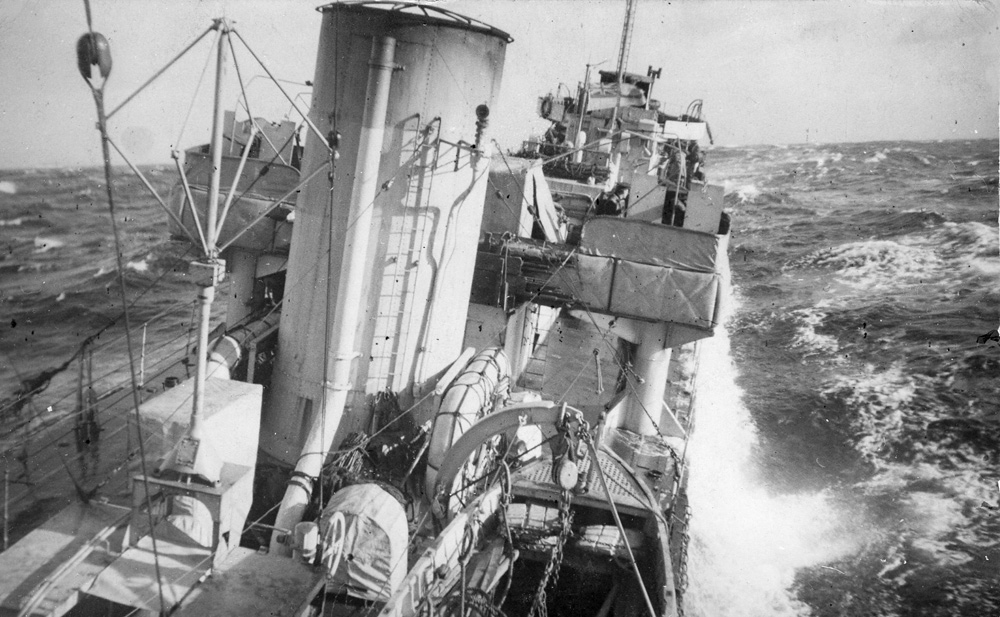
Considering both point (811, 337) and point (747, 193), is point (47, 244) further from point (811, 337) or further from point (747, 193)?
point (747, 193)

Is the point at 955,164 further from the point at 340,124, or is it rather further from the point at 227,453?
the point at 227,453

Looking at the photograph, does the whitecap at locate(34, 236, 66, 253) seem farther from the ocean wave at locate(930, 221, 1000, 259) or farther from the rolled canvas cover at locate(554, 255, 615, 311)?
the ocean wave at locate(930, 221, 1000, 259)

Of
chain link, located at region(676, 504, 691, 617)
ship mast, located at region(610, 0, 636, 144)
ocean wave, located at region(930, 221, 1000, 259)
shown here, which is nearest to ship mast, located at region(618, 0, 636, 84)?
ship mast, located at region(610, 0, 636, 144)

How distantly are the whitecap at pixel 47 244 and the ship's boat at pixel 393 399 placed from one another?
29.2 m

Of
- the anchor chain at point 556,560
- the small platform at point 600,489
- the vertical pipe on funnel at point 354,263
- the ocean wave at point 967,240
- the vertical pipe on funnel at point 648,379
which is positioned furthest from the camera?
the ocean wave at point 967,240

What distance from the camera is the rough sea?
17.0 metres

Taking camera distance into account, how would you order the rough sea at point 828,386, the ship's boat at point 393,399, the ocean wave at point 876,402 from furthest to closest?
1. the ocean wave at point 876,402
2. the rough sea at point 828,386
3. the ship's boat at point 393,399

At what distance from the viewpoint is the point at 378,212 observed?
11.0 meters

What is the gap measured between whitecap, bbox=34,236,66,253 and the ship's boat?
29.2 m

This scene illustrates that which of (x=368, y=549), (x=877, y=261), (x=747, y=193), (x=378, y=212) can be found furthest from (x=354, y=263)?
(x=747, y=193)

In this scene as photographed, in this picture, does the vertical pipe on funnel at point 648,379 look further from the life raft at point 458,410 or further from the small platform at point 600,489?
the life raft at point 458,410

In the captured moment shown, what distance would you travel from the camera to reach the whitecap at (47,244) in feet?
128

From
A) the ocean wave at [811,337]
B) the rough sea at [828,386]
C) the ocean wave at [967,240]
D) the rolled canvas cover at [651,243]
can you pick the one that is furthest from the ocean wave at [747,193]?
the rolled canvas cover at [651,243]

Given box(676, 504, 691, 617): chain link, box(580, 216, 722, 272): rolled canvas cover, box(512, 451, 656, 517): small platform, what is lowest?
box(676, 504, 691, 617): chain link
